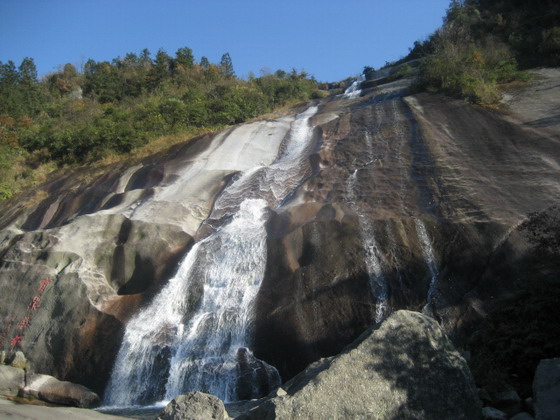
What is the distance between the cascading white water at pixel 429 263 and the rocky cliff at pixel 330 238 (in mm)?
33

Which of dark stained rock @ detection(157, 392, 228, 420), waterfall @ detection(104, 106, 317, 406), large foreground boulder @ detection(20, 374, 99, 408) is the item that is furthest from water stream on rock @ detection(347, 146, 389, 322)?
large foreground boulder @ detection(20, 374, 99, 408)

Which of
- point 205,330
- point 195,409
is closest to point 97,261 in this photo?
point 205,330

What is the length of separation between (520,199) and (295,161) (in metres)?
8.39

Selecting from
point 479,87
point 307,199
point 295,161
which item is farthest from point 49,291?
point 479,87

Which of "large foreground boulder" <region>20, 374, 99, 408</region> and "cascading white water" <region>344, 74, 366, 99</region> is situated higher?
"cascading white water" <region>344, 74, 366, 99</region>

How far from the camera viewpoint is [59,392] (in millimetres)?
11172

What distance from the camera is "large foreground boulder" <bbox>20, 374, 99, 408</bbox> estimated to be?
35.8ft

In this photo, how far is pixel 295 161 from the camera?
1756 centimetres

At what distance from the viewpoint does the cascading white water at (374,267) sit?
32.9 feet

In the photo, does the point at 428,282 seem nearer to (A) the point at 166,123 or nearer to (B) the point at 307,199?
(B) the point at 307,199

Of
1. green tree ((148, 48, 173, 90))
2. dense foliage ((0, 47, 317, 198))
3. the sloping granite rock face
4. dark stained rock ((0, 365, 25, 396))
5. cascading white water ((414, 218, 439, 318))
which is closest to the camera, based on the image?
cascading white water ((414, 218, 439, 318))

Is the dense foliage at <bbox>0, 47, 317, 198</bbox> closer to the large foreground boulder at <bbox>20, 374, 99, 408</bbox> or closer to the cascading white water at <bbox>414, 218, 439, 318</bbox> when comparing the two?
the large foreground boulder at <bbox>20, 374, 99, 408</bbox>

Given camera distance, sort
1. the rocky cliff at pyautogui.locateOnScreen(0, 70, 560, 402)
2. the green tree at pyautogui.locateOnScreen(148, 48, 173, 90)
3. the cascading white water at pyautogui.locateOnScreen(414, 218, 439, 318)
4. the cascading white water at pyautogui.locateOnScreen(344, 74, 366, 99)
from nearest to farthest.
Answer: the cascading white water at pyautogui.locateOnScreen(414, 218, 439, 318) → the rocky cliff at pyautogui.locateOnScreen(0, 70, 560, 402) → the cascading white water at pyautogui.locateOnScreen(344, 74, 366, 99) → the green tree at pyautogui.locateOnScreen(148, 48, 173, 90)

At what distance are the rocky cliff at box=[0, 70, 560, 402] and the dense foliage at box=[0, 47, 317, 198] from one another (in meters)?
6.84
